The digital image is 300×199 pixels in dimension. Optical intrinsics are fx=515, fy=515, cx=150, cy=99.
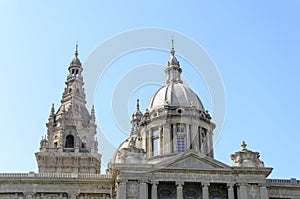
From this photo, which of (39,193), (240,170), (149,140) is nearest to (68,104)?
(149,140)

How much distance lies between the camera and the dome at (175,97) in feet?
227

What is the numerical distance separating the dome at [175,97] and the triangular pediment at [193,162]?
12.6 m

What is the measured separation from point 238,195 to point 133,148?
1267 centimetres

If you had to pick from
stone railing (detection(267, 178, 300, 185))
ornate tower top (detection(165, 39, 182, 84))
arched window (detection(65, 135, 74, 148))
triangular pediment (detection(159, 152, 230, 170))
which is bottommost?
stone railing (detection(267, 178, 300, 185))

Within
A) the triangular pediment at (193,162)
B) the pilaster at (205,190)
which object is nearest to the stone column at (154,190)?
the triangular pediment at (193,162)

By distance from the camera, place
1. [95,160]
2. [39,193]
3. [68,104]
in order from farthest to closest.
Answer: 1. [68,104]
2. [95,160]
3. [39,193]

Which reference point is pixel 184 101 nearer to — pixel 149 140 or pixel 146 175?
pixel 149 140

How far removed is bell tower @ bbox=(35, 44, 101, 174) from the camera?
257ft

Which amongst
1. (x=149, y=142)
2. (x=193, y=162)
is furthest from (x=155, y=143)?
(x=193, y=162)

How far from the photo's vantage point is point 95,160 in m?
79.9

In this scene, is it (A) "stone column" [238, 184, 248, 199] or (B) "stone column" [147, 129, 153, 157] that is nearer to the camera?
(A) "stone column" [238, 184, 248, 199]

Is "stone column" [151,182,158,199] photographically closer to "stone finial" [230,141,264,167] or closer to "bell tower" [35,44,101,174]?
"stone finial" [230,141,264,167]

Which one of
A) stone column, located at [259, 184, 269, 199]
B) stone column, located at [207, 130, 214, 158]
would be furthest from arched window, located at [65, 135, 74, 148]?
stone column, located at [259, 184, 269, 199]

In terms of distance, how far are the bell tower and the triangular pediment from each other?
2439 cm
